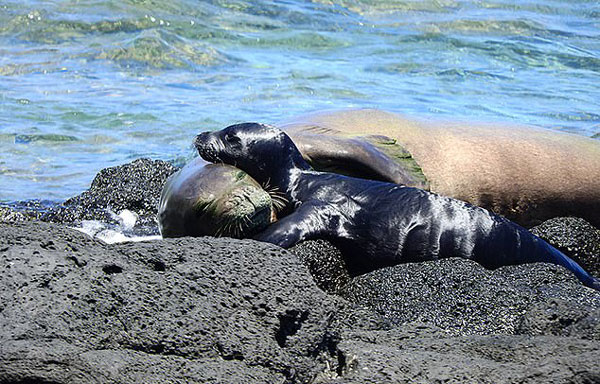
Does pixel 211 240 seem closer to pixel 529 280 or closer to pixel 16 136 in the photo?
pixel 529 280

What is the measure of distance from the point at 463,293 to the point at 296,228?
1.09m

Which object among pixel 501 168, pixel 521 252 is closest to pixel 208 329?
pixel 521 252

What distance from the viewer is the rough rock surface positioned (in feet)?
9.21

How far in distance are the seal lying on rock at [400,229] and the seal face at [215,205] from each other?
133 millimetres

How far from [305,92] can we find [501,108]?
2500 mm

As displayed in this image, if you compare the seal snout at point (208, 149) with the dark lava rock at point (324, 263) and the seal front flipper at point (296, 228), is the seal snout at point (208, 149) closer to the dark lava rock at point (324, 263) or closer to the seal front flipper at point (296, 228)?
the seal front flipper at point (296, 228)

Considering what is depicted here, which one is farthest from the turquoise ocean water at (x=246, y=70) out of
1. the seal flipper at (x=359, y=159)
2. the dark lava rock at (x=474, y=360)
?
the dark lava rock at (x=474, y=360)

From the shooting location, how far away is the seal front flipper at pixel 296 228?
193 inches

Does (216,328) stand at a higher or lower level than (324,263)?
higher

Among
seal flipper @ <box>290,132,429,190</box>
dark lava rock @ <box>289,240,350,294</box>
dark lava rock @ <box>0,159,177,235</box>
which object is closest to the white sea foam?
dark lava rock @ <box>0,159,177,235</box>

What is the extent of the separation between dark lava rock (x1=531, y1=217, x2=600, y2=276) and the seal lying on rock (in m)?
0.41

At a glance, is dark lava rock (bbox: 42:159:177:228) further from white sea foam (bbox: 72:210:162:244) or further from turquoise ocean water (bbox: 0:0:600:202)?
turquoise ocean water (bbox: 0:0:600:202)

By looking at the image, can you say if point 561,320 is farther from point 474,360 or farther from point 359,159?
point 359,159

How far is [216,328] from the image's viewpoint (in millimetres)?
3029
